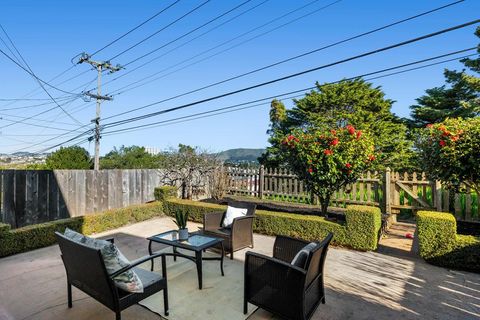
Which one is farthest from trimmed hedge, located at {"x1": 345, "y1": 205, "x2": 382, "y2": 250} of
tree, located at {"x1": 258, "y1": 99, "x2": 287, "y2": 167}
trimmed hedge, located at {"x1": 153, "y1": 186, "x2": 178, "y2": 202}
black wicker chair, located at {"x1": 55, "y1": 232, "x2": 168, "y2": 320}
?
tree, located at {"x1": 258, "y1": 99, "x2": 287, "y2": 167}

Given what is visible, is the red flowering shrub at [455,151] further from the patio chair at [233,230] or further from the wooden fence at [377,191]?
the patio chair at [233,230]

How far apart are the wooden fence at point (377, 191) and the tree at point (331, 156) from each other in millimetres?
2191

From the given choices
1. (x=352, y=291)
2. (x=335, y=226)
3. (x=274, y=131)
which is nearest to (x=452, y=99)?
(x=274, y=131)

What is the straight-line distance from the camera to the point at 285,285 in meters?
2.38

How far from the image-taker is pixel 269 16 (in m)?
6.95

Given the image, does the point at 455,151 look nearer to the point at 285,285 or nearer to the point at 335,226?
the point at 335,226

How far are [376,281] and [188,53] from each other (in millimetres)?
9225

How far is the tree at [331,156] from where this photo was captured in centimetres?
542

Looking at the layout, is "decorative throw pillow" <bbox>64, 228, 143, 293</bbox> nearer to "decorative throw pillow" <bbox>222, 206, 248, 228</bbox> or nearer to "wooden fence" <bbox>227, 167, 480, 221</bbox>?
"decorative throw pillow" <bbox>222, 206, 248, 228</bbox>

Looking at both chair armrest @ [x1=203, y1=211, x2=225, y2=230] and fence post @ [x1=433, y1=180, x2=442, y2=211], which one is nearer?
chair armrest @ [x1=203, y1=211, x2=225, y2=230]

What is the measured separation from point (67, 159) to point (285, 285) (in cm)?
1700

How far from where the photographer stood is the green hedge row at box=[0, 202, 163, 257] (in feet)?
14.6

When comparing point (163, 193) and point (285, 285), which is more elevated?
point (163, 193)

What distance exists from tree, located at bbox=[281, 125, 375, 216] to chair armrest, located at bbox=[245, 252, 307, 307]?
349 centimetres
